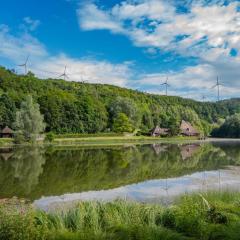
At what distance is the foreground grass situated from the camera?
10.2 m

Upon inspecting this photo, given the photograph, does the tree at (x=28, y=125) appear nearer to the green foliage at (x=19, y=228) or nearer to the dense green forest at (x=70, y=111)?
the dense green forest at (x=70, y=111)

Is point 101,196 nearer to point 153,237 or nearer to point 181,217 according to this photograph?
point 181,217

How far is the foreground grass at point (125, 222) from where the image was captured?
400 inches

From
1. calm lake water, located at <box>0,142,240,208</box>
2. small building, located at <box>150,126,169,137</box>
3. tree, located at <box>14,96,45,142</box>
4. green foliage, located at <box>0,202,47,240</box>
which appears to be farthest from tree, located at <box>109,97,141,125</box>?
green foliage, located at <box>0,202,47,240</box>

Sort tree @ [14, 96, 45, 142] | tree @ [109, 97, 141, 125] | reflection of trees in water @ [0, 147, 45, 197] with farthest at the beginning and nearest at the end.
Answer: tree @ [109, 97, 141, 125] → tree @ [14, 96, 45, 142] → reflection of trees in water @ [0, 147, 45, 197]

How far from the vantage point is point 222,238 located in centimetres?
1041

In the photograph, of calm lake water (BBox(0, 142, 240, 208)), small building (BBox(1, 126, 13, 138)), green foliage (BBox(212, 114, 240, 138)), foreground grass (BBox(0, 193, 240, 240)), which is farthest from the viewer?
green foliage (BBox(212, 114, 240, 138))

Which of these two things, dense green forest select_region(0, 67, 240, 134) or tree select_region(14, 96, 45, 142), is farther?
dense green forest select_region(0, 67, 240, 134)

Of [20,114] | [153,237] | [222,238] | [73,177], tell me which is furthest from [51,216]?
[20,114]

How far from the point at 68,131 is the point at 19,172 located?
264 feet

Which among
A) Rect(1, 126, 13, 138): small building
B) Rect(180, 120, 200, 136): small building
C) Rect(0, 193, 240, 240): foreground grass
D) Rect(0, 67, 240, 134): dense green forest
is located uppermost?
Rect(0, 67, 240, 134): dense green forest

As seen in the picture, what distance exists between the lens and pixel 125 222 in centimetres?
1218

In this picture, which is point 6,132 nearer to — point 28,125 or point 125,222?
point 28,125

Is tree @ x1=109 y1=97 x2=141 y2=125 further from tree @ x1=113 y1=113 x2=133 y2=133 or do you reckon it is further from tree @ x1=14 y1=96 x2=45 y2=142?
tree @ x1=14 y1=96 x2=45 y2=142
